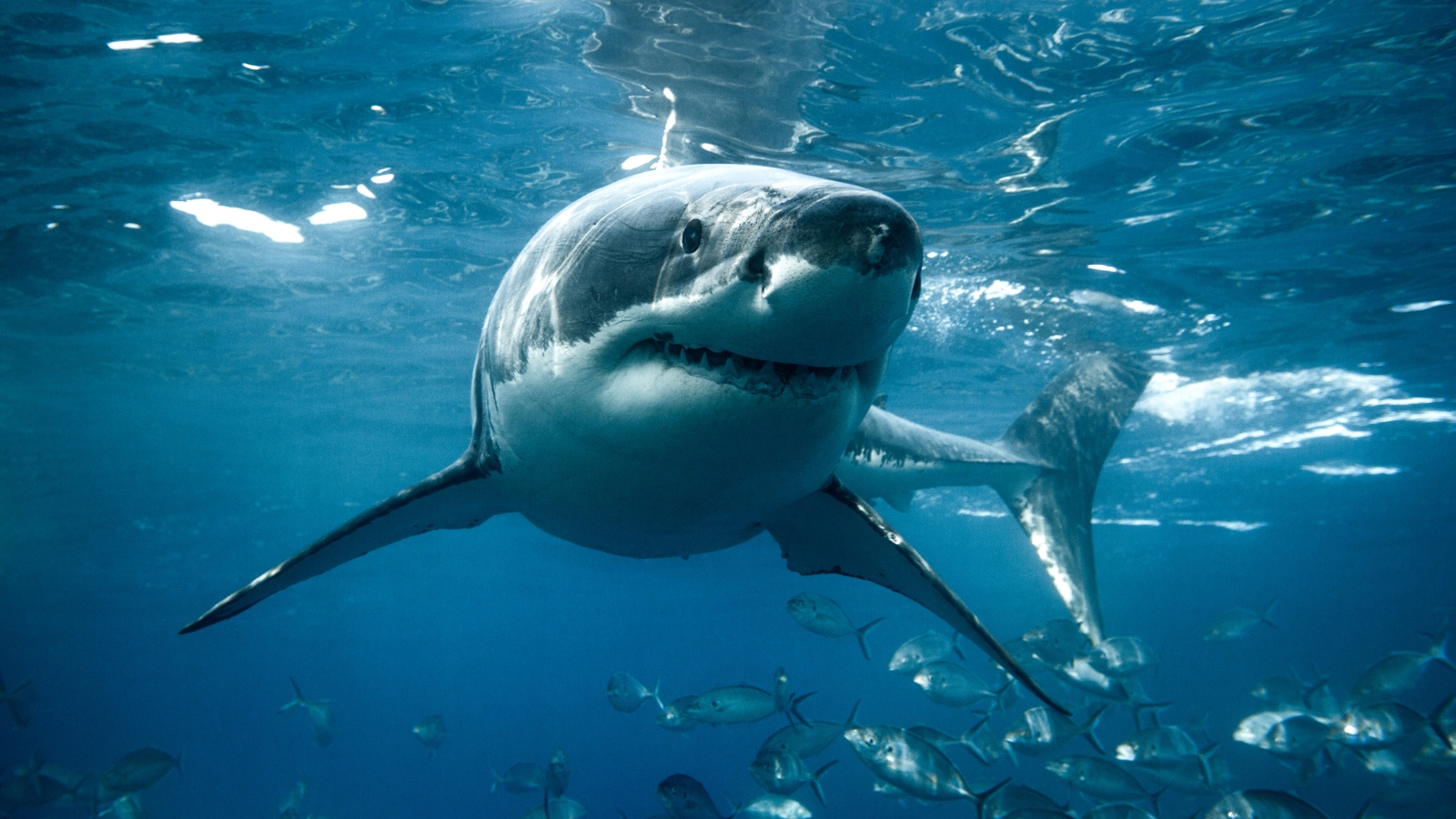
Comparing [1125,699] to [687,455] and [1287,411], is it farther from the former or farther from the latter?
[1287,411]

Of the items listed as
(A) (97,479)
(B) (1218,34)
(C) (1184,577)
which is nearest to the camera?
(B) (1218,34)

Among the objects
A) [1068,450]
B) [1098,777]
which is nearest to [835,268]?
[1068,450]

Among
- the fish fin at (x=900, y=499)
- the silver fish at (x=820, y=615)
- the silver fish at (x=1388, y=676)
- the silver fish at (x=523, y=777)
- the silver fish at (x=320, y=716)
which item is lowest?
the silver fish at (x=320, y=716)

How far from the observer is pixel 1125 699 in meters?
8.89

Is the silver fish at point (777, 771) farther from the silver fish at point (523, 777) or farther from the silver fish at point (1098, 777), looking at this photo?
the silver fish at point (523, 777)

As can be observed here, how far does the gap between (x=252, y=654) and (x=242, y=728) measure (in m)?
74.7

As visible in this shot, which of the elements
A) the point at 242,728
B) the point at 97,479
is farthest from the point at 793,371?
the point at 242,728

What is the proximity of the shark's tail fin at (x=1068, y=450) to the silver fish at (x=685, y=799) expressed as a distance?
4.42 metres

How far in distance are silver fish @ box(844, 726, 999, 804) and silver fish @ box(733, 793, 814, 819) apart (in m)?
1.92

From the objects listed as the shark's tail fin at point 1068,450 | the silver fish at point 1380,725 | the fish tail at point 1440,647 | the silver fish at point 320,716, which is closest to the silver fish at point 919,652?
the shark's tail fin at point 1068,450

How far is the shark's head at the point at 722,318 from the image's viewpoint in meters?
1.35

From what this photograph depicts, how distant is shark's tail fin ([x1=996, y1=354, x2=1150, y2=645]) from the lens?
718cm

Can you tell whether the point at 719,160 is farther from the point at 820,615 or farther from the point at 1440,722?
the point at 1440,722

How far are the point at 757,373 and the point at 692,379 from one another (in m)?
0.17
